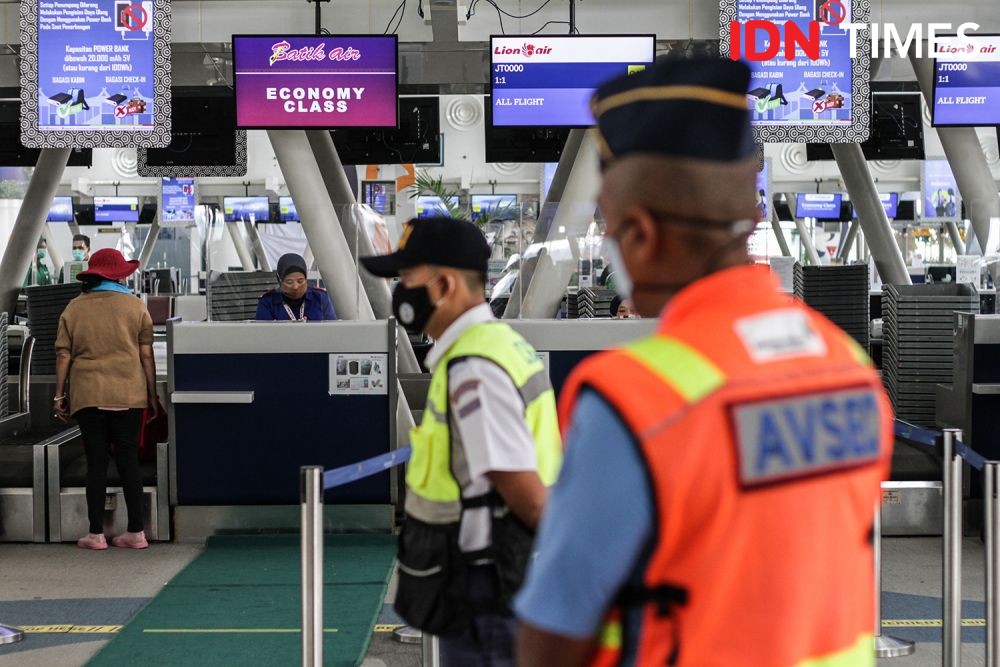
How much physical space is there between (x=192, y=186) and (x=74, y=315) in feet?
57.5

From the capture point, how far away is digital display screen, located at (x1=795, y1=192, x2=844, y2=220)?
1022 inches

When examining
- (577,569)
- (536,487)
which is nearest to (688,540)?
(577,569)

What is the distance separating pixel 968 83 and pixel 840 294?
2.48 metres

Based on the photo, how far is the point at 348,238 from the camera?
28.9ft

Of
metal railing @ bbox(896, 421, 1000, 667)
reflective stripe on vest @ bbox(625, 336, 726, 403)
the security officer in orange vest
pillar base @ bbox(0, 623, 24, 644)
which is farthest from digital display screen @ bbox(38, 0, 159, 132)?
reflective stripe on vest @ bbox(625, 336, 726, 403)

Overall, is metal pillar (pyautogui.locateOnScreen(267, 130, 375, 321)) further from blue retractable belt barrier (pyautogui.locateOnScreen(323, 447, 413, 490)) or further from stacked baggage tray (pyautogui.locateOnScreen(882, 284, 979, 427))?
blue retractable belt barrier (pyautogui.locateOnScreen(323, 447, 413, 490))

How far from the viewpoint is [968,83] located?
9414 millimetres

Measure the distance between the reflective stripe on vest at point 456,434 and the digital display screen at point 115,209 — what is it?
25578mm

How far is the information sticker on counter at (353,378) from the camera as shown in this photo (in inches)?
288

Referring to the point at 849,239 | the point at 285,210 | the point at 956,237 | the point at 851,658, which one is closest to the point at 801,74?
the point at 851,658

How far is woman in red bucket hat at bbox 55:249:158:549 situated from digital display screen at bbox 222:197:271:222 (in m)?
19.2

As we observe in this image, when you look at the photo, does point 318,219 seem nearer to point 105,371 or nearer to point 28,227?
point 105,371

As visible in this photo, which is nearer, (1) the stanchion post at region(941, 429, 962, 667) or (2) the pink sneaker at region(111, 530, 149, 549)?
(1) the stanchion post at region(941, 429, 962, 667)

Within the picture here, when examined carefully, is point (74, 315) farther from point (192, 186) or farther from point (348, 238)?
point (192, 186)
